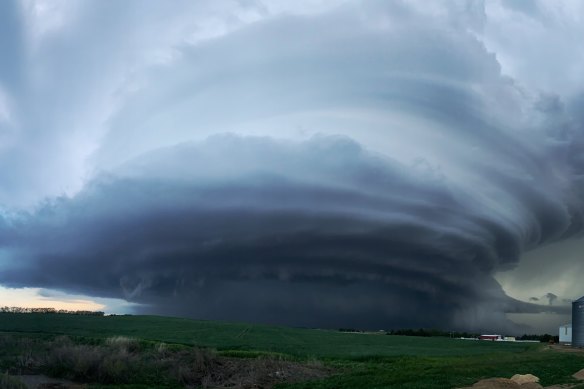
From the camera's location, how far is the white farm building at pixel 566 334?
114m

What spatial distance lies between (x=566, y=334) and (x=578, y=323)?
1570 cm

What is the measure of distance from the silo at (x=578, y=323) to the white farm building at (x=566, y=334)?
1133 centimetres

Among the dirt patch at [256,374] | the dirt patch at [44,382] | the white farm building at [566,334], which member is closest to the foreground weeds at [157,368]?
the dirt patch at [256,374]

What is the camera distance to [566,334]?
116 m

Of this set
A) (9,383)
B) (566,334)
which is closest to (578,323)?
(566,334)

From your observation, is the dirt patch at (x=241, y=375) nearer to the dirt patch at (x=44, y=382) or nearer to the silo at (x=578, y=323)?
the dirt patch at (x=44, y=382)

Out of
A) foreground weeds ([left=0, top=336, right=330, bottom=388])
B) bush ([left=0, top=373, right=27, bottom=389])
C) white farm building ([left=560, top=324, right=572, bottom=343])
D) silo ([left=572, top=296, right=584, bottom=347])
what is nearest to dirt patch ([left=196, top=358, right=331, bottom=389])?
foreground weeds ([left=0, top=336, right=330, bottom=388])

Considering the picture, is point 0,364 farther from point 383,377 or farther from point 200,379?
point 383,377

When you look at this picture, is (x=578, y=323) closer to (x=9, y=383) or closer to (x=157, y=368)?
(x=157, y=368)

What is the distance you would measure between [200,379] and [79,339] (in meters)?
35.4

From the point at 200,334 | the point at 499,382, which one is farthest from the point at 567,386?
the point at 200,334

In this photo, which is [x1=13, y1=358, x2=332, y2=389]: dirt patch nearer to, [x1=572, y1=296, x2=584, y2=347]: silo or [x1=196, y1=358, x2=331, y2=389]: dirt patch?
[x1=196, y1=358, x2=331, y2=389]: dirt patch

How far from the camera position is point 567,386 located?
35.3 m

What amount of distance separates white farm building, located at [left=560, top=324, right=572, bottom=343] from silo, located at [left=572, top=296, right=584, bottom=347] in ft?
37.2
